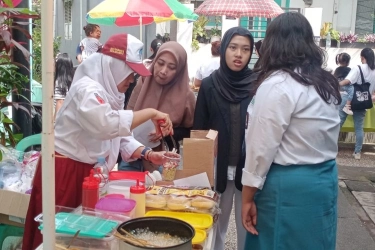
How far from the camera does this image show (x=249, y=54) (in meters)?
3.11

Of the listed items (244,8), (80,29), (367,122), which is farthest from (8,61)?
(80,29)

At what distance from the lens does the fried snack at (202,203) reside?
7.06 feet

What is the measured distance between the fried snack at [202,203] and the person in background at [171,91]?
40.0 inches

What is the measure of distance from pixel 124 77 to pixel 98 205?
2.43ft

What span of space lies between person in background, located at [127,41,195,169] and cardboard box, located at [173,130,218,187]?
693 millimetres

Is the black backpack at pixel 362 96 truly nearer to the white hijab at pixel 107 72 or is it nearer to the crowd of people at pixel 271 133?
the crowd of people at pixel 271 133

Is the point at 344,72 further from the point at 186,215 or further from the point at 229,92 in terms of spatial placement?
the point at 186,215

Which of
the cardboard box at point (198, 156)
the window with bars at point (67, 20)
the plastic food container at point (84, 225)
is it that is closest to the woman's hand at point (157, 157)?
the cardboard box at point (198, 156)

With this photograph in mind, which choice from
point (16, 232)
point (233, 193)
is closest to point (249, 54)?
point (233, 193)

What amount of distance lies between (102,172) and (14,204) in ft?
1.96

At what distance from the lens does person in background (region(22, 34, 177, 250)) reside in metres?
2.20

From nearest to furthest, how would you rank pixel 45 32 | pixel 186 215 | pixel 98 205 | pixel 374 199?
1. pixel 45 32
2. pixel 98 205
3. pixel 186 215
4. pixel 374 199

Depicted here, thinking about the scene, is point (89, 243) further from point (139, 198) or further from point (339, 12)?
point (339, 12)

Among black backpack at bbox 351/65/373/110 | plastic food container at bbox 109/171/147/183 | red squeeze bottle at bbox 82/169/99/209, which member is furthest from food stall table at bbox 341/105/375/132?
red squeeze bottle at bbox 82/169/99/209
